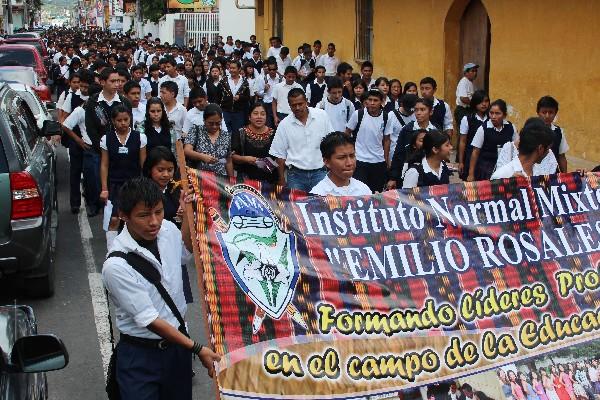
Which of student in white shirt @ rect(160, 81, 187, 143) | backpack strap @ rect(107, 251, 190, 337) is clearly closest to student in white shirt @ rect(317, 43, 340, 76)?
student in white shirt @ rect(160, 81, 187, 143)

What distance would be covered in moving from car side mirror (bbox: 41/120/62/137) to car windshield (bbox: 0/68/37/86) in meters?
7.10

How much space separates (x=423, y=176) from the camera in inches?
257

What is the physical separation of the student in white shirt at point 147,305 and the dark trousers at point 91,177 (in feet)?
20.0

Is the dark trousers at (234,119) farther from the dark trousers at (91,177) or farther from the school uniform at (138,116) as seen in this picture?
the dark trousers at (91,177)

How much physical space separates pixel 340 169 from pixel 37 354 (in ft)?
7.92

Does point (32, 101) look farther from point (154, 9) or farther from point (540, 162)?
point (154, 9)

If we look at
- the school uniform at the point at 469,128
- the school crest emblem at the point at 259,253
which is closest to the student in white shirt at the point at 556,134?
the school uniform at the point at 469,128

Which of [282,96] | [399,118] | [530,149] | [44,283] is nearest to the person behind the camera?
[530,149]

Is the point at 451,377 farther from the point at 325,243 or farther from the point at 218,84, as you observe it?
the point at 218,84

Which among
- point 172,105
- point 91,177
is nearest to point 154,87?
point 172,105

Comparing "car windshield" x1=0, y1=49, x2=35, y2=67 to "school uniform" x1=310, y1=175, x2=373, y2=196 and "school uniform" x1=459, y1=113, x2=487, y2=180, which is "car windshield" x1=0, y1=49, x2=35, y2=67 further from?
"school uniform" x1=310, y1=175, x2=373, y2=196

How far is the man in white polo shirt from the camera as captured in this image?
8258mm

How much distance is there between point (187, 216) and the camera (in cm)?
433

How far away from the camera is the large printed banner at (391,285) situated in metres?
4.12
